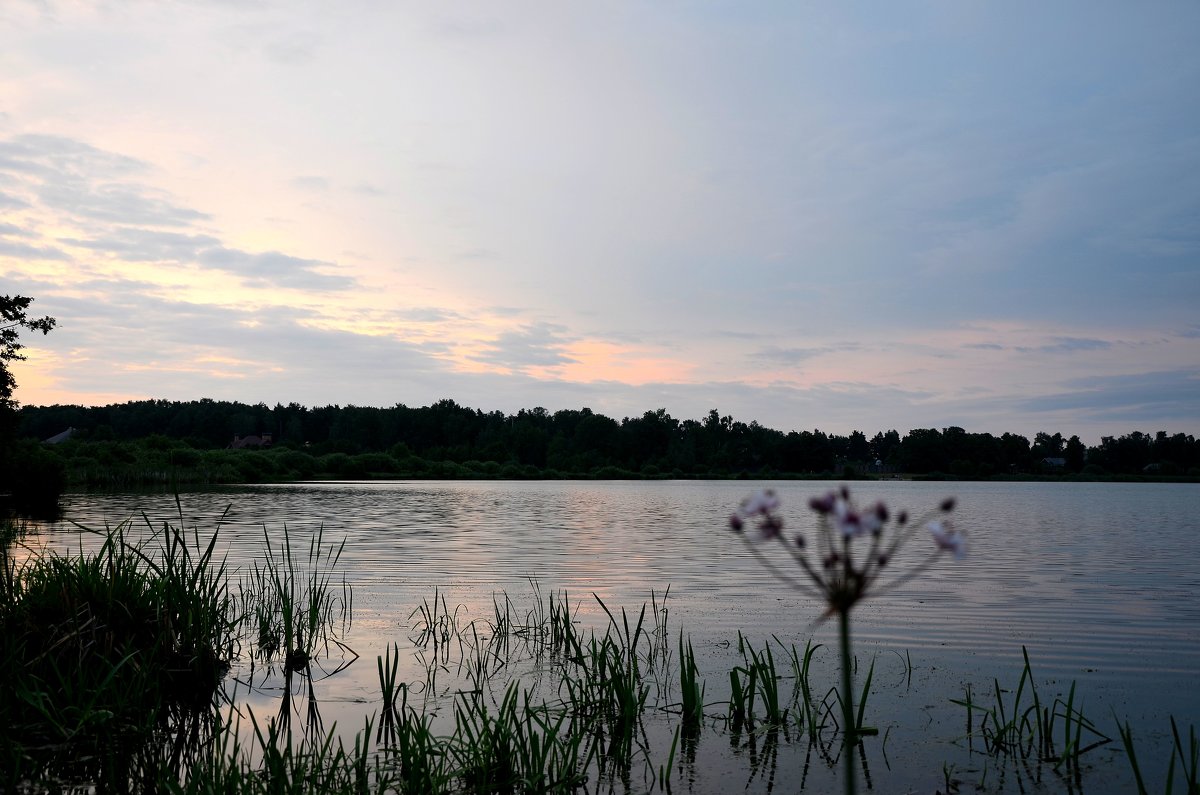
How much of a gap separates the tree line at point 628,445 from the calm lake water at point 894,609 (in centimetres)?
12517

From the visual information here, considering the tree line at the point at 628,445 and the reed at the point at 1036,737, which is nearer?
the reed at the point at 1036,737

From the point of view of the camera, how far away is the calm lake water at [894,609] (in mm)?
8609

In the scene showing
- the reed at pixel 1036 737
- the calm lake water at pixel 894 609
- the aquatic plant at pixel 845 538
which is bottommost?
the calm lake water at pixel 894 609

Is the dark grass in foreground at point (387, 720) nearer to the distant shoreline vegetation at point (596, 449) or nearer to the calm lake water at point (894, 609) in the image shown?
the calm lake water at point (894, 609)

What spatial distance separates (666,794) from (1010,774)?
329cm

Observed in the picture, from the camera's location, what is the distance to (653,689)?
10.7 m

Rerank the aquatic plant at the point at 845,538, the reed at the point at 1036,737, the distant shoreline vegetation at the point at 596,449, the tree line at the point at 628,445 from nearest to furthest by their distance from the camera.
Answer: the aquatic plant at the point at 845,538 → the reed at the point at 1036,737 → the distant shoreline vegetation at the point at 596,449 → the tree line at the point at 628,445

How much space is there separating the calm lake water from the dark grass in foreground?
0.27m

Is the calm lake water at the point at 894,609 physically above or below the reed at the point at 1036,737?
below

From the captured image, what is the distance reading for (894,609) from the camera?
58.1 ft

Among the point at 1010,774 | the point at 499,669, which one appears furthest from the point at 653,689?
the point at 1010,774

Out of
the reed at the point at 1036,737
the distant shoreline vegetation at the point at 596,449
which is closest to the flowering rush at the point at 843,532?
the reed at the point at 1036,737

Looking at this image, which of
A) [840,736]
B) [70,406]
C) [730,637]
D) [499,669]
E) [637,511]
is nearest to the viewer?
[840,736]

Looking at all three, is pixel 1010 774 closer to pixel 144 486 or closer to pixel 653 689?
pixel 653 689
